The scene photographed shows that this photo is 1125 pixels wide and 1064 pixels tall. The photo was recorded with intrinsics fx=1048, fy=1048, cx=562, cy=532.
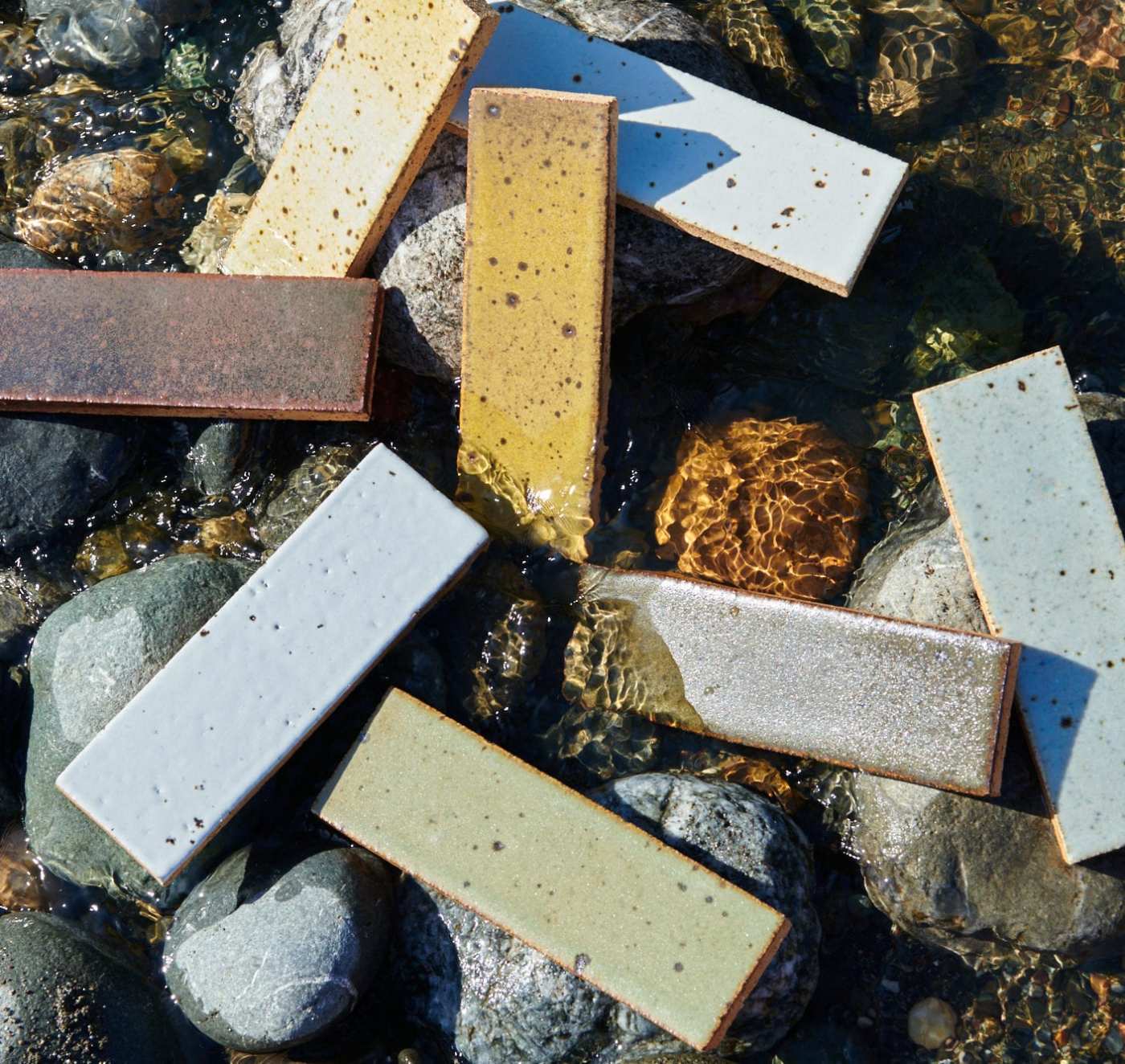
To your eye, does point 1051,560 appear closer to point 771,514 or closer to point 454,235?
point 771,514

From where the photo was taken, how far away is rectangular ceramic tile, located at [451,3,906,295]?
3.83 meters

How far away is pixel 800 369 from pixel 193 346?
8.28 ft

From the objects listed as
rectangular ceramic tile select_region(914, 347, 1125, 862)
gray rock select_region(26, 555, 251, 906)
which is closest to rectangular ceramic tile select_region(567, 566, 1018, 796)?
rectangular ceramic tile select_region(914, 347, 1125, 862)

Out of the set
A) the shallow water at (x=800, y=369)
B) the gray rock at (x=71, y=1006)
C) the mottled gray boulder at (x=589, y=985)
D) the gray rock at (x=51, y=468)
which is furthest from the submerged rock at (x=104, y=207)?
the mottled gray boulder at (x=589, y=985)

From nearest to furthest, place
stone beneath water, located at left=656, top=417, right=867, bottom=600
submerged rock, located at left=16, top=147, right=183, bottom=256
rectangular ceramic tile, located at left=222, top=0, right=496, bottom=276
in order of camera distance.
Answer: rectangular ceramic tile, located at left=222, top=0, right=496, bottom=276
stone beneath water, located at left=656, top=417, right=867, bottom=600
submerged rock, located at left=16, top=147, right=183, bottom=256

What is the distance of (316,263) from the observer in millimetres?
4234

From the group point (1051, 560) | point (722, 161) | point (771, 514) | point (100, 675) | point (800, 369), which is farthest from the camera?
point (800, 369)

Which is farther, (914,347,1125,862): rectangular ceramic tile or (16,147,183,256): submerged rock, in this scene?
(16,147,183,256): submerged rock

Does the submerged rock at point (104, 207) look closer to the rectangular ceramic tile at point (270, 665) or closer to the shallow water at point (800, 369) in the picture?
the shallow water at point (800, 369)

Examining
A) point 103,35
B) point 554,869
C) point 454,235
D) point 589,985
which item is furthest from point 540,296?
point 103,35

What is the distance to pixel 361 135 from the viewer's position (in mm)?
3969

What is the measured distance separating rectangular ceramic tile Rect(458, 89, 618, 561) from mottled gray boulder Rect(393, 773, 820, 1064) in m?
1.13

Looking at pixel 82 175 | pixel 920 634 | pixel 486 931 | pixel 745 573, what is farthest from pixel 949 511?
pixel 82 175

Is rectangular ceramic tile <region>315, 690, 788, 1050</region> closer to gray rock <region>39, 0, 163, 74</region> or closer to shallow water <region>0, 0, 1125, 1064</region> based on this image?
shallow water <region>0, 0, 1125, 1064</region>
